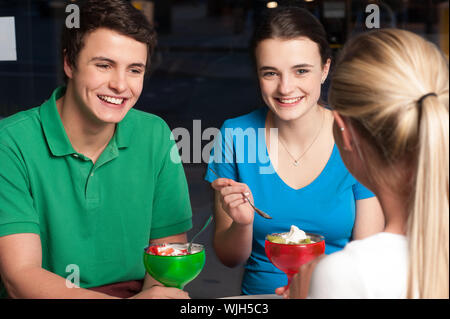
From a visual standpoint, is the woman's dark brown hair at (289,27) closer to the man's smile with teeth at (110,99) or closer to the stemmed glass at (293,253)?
the man's smile with teeth at (110,99)

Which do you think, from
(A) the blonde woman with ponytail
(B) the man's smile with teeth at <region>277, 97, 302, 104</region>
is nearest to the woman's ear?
(B) the man's smile with teeth at <region>277, 97, 302, 104</region>

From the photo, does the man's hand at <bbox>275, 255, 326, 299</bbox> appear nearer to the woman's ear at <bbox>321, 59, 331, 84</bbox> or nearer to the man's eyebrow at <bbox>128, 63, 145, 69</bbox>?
the man's eyebrow at <bbox>128, 63, 145, 69</bbox>

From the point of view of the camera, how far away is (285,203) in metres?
1.79

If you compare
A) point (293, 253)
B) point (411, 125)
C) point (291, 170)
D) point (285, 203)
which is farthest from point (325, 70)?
point (411, 125)

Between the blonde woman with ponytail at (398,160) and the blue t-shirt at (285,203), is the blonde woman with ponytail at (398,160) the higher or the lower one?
the higher one

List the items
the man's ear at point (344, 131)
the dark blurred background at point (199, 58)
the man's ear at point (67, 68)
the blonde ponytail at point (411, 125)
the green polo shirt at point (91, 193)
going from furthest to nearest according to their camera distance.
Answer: the dark blurred background at point (199, 58), the man's ear at point (67, 68), the green polo shirt at point (91, 193), the man's ear at point (344, 131), the blonde ponytail at point (411, 125)

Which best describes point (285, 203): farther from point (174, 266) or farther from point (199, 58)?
point (199, 58)

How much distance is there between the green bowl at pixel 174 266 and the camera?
1.27 meters

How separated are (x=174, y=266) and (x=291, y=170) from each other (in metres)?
0.68

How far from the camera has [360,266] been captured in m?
0.94

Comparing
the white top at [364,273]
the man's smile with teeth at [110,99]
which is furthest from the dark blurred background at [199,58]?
the white top at [364,273]

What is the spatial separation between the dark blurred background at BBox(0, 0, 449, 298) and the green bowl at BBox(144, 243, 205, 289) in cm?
91
